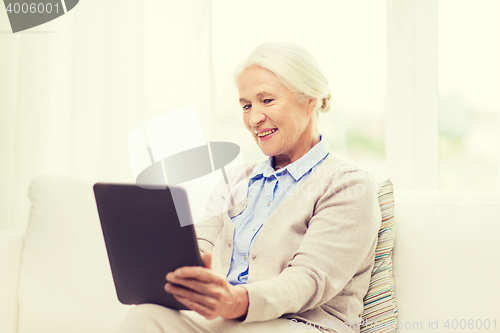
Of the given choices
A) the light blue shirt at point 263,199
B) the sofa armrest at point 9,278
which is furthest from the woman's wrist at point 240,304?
the sofa armrest at point 9,278

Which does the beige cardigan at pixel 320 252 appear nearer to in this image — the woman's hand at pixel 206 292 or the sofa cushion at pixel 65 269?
the woman's hand at pixel 206 292

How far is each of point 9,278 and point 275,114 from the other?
100 cm

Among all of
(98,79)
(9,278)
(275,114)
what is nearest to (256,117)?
(275,114)

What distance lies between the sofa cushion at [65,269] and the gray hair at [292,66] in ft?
2.46

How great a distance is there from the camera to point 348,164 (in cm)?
120

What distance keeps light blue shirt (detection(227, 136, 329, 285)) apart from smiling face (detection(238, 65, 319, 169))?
0.19 feet

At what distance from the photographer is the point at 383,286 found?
115cm

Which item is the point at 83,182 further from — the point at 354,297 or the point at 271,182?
the point at 354,297

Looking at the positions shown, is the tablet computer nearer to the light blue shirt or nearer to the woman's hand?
the woman's hand

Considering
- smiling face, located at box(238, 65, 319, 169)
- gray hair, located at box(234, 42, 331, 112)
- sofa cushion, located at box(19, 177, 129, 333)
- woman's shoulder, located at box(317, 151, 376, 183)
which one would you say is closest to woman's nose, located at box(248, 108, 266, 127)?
smiling face, located at box(238, 65, 319, 169)

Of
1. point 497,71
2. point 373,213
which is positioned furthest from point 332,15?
point 373,213

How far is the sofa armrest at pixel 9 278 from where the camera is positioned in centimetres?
132

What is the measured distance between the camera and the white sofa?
1.13 metres

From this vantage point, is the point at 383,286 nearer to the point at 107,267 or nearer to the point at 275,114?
the point at 275,114
